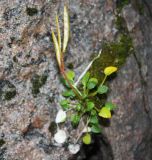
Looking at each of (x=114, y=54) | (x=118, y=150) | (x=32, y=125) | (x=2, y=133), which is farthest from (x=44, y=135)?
(x=114, y=54)

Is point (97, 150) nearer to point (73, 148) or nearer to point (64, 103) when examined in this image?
point (73, 148)

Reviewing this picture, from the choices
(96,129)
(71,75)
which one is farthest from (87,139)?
(71,75)

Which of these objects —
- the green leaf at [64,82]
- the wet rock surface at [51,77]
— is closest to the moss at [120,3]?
the wet rock surface at [51,77]

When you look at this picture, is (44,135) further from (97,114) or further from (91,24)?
(91,24)

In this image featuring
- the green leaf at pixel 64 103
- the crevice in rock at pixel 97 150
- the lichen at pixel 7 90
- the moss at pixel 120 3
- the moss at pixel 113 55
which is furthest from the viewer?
the moss at pixel 120 3

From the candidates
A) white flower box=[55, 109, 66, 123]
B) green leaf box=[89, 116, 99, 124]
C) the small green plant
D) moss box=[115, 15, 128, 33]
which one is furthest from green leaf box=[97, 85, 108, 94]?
moss box=[115, 15, 128, 33]

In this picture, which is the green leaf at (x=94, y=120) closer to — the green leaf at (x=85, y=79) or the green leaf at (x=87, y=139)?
the green leaf at (x=87, y=139)

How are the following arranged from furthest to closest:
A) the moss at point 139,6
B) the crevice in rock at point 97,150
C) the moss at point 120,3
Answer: the moss at point 139,6, the moss at point 120,3, the crevice in rock at point 97,150
